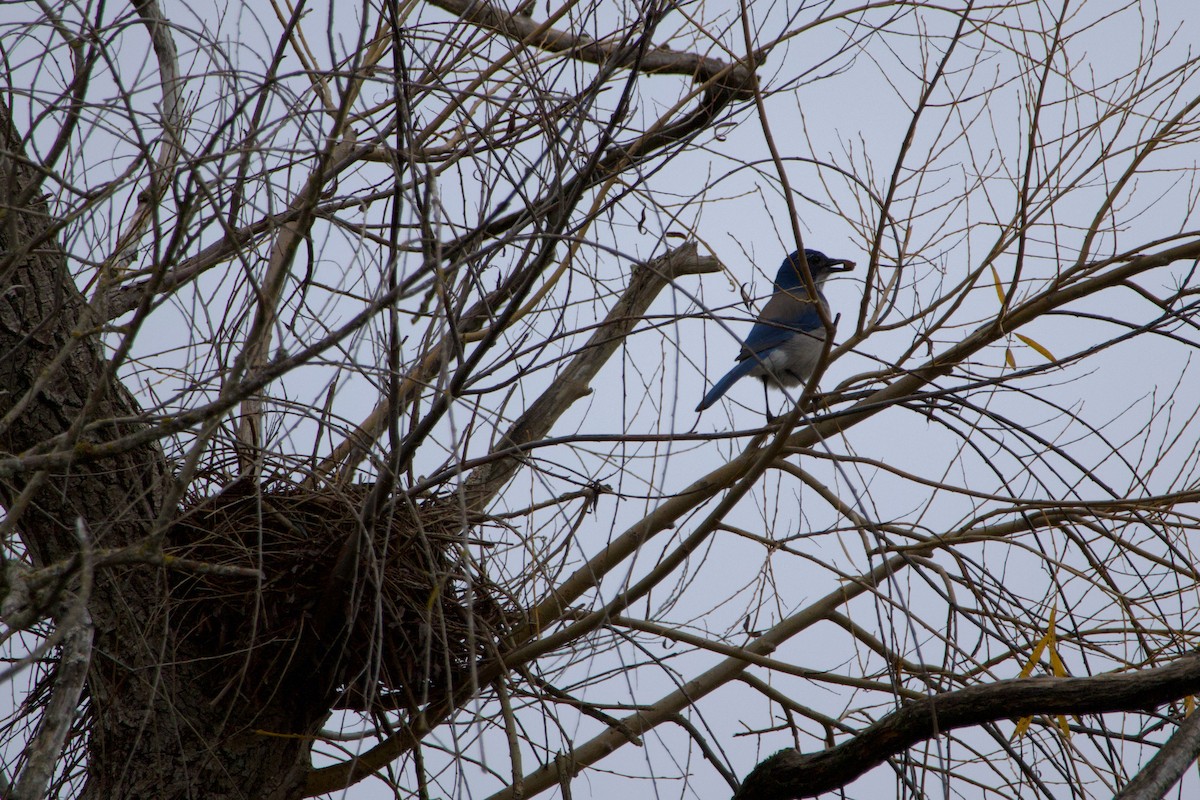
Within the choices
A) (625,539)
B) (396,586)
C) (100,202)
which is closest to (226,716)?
(396,586)

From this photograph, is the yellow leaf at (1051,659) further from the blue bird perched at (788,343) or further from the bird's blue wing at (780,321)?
the bird's blue wing at (780,321)

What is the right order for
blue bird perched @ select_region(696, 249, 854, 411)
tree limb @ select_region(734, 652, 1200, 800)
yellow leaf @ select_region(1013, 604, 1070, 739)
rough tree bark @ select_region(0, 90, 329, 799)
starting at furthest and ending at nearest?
blue bird perched @ select_region(696, 249, 854, 411) < rough tree bark @ select_region(0, 90, 329, 799) < yellow leaf @ select_region(1013, 604, 1070, 739) < tree limb @ select_region(734, 652, 1200, 800)

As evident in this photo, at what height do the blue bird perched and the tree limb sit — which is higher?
the blue bird perched

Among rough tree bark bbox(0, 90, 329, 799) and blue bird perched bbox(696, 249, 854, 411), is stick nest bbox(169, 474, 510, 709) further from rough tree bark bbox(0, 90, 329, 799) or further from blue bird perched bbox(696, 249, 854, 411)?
blue bird perched bbox(696, 249, 854, 411)

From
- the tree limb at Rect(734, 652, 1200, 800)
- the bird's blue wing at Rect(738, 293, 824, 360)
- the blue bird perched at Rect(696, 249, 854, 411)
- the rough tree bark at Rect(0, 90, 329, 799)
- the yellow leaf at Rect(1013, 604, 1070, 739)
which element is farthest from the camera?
the bird's blue wing at Rect(738, 293, 824, 360)

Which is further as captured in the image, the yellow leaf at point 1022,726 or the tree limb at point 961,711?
the yellow leaf at point 1022,726

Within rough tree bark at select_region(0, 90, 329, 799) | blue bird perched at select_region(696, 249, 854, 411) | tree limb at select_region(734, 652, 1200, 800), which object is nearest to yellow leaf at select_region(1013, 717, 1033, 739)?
tree limb at select_region(734, 652, 1200, 800)

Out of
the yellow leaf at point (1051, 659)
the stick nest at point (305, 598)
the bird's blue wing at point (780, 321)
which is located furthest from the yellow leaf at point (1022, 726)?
the bird's blue wing at point (780, 321)

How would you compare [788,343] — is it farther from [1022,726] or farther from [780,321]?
[1022,726]

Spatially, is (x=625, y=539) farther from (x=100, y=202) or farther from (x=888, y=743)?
(x=100, y=202)

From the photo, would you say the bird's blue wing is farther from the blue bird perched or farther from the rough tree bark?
the rough tree bark

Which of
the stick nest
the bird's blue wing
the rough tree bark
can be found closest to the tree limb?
the stick nest

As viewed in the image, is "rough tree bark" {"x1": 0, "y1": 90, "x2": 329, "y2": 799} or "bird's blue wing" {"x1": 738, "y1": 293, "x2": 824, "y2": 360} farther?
"bird's blue wing" {"x1": 738, "y1": 293, "x2": 824, "y2": 360}

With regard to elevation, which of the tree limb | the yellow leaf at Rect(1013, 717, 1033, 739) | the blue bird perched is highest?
the blue bird perched
